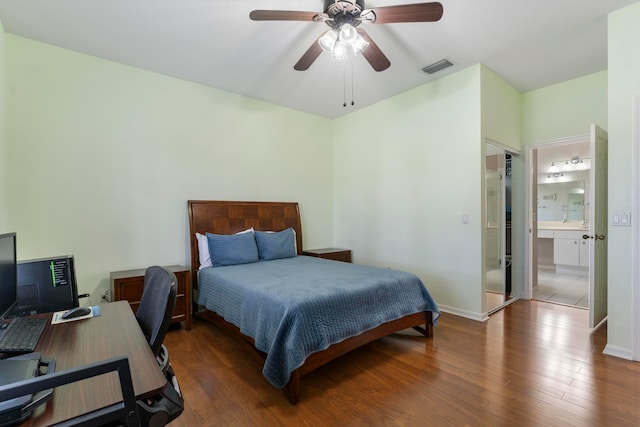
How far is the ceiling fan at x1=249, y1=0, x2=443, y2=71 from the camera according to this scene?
1.90 meters

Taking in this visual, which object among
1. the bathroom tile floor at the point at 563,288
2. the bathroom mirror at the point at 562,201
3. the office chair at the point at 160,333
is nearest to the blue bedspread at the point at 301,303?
the office chair at the point at 160,333

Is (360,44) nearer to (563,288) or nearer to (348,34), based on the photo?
(348,34)

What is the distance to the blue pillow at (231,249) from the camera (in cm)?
341

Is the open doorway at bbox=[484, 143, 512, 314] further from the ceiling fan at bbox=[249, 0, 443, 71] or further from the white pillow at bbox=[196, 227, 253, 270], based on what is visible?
the white pillow at bbox=[196, 227, 253, 270]

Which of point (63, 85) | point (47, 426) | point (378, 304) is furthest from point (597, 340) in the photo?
point (63, 85)

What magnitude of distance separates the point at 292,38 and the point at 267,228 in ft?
7.89

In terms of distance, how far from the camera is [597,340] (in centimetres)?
280

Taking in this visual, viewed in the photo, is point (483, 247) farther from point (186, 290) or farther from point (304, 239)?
point (186, 290)

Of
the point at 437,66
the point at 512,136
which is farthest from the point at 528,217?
the point at 437,66

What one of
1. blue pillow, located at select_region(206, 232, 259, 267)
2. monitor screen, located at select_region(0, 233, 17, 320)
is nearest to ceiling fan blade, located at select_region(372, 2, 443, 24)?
monitor screen, located at select_region(0, 233, 17, 320)

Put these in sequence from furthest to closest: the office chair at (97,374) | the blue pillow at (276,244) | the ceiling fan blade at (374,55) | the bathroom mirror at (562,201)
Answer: the bathroom mirror at (562,201) → the blue pillow at (276,244) → the ceiling fan blade at (374,55) → the office chair at (97,374)

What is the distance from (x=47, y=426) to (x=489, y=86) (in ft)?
14.0

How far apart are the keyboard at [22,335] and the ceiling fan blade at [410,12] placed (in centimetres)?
251

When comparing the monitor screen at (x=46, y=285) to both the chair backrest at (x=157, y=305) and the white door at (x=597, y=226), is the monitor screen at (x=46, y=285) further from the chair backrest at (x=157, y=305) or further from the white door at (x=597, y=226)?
the white door at (x=597, y=226)
